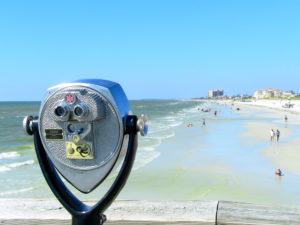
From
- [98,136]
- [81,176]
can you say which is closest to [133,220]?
[81,176]

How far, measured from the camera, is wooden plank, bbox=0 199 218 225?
152 centimetres

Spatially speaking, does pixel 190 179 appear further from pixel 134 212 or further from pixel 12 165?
pixel 134 212

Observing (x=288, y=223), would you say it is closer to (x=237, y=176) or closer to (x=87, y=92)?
(x=87, y=92)

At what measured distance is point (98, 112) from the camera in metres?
1.35

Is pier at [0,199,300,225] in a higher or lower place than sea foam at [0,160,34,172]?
higher

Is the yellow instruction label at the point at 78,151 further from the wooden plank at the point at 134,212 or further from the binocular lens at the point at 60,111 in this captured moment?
the wooden plank at the point at 134,212

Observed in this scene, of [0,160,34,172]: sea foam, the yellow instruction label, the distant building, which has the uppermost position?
the yellow instruction label

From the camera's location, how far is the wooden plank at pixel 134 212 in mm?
1521

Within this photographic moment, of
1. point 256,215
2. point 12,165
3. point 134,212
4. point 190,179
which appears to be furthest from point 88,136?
point 12,165

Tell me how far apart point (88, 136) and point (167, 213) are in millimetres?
479

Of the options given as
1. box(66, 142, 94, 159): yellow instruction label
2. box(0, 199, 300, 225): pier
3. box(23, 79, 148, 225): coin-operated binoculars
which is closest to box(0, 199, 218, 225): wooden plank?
box(0, 199, 300, 225): pier

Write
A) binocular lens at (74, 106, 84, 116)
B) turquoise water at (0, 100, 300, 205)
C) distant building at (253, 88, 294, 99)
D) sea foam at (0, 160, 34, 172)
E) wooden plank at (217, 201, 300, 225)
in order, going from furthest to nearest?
distant building at (253, 88, 294, 99) → sea foam at (0, 160, 34, 172) → turquoise water at (0, 100, 300, 205) → wooden plank at (217, 201, 300, 225) → binocular lens at (74, 106, 84, 116)

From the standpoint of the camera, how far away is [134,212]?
62.4 inches

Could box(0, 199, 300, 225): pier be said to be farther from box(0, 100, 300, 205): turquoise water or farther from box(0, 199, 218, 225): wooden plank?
box(0, 100, 300, 205): turquoise water
